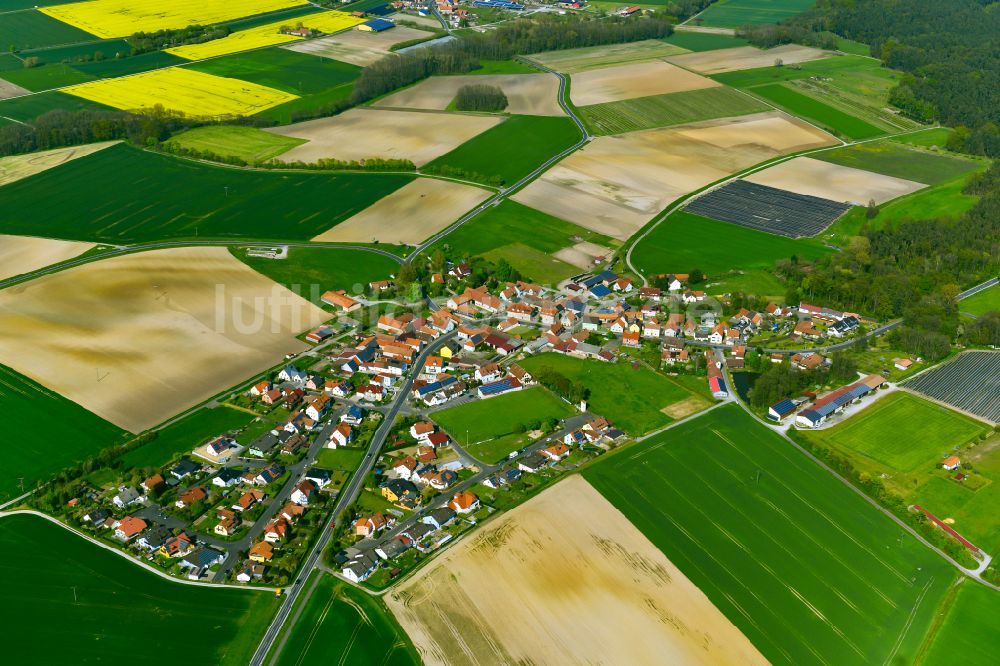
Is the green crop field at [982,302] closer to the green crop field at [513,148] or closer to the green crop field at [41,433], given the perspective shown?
the green crop field at [513,148]

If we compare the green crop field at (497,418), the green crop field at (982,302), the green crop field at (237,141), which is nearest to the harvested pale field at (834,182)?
the green crop field at (982,302)

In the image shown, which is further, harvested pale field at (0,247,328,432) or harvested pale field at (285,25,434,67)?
harvested pale field at (285,25,434,67)

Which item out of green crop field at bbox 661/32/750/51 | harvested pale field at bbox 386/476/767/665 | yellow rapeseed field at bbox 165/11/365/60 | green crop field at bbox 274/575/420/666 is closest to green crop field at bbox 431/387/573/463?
harvested pale field at bbox 386/476/767/665

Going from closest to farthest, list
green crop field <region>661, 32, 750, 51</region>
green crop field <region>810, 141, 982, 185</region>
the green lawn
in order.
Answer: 1. the green lawn
2. green crop field <region>810, 141, 982, 185</region>
3. green crop field <region>661, 32, 750, 51</region>

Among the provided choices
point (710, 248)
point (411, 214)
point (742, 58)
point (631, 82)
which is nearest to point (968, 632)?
point (710, 248)

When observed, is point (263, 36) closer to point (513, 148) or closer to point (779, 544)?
point (513, 148)

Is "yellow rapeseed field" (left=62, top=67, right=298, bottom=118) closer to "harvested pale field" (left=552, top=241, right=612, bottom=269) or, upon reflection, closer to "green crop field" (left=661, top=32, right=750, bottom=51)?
"harvested pale field" (left=552, top=241, right=612, bottom=269)
